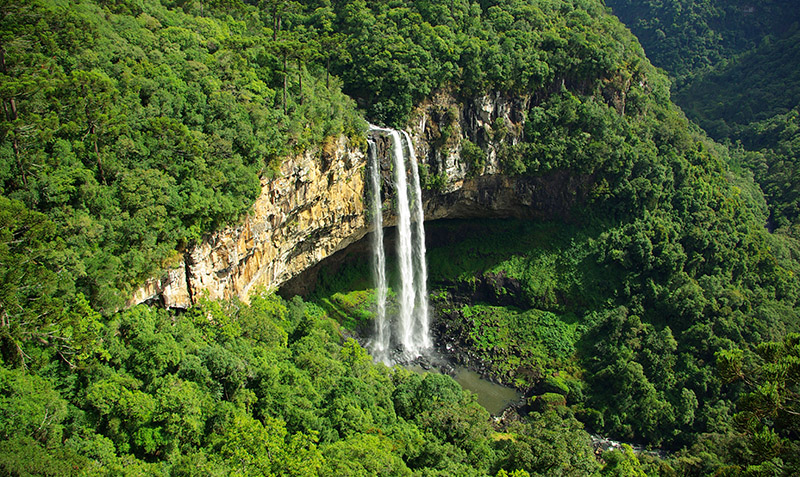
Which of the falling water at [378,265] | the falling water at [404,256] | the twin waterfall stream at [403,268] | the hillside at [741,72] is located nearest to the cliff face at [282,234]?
the falling water at [378,265]

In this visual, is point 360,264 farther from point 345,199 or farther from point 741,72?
point 741,72

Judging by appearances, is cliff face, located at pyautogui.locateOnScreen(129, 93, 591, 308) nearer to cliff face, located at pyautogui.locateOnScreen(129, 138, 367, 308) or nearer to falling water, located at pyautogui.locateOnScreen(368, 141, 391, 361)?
cliff face, located at pyautogui.locateOnScreen(129, 138, 367, 308)

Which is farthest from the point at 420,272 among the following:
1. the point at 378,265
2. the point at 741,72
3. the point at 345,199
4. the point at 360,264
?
the point at 741,72

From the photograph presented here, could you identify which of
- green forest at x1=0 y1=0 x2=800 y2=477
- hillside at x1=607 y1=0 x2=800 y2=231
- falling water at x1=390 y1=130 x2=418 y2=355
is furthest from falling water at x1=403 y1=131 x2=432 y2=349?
hillside at x1=607 y1=0 x2=800 y2=231

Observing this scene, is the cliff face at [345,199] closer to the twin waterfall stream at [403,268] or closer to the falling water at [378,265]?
the falling water at [378,265]

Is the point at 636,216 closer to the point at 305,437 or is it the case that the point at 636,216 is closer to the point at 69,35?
the point at 305,437

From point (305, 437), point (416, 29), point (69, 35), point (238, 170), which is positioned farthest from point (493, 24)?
point (305, 437)
